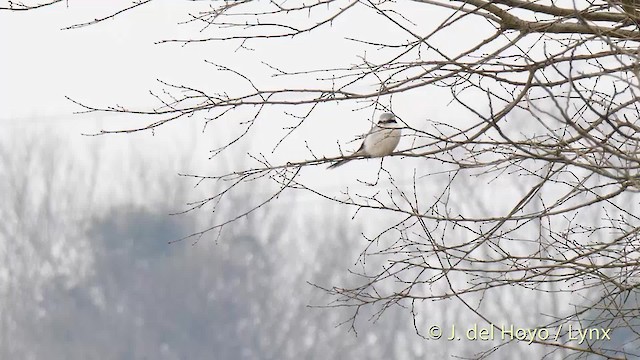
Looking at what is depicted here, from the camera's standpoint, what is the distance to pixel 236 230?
12359mm

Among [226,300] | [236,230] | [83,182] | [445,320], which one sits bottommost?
[445,320]

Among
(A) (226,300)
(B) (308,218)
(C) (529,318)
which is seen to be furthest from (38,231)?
(C) (529,318)

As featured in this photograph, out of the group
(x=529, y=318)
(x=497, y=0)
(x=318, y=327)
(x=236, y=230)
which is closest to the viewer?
(x=497, y=0)

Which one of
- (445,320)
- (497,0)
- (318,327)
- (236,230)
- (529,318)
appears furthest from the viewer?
(236,230)

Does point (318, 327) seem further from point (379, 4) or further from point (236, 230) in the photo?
point (379, 4)

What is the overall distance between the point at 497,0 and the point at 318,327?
8.92 meters

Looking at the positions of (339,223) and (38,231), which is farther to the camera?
(38,231)

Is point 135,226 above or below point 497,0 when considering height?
above

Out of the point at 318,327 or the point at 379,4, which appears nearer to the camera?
the point at 379,4

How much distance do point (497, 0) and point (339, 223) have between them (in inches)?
351

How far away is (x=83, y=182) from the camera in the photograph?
42.8 feet

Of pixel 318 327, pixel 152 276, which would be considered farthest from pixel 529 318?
pixel 152 276

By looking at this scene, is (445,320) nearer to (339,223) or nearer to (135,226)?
(339,223)

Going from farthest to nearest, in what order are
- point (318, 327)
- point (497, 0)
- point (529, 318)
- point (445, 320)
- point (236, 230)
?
point (236, 230)
point (318, 327)
point (529, 318)
point (445, 320)
point (497, 0)
